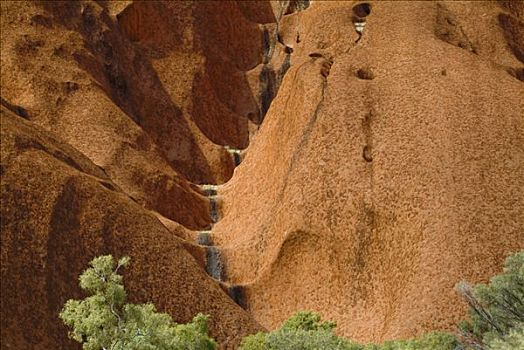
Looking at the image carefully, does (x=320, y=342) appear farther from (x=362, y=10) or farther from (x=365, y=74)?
(x=362, y=10)

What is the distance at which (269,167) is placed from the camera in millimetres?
32188

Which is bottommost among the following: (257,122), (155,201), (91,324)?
(257,122)

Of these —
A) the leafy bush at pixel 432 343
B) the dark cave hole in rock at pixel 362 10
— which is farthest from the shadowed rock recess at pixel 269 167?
the leafy bush at pixel 432 343

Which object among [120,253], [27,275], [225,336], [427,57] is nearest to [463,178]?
[427,57]

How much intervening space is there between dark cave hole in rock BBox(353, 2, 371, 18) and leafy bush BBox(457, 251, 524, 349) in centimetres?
2046

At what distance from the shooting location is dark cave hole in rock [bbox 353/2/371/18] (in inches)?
1496

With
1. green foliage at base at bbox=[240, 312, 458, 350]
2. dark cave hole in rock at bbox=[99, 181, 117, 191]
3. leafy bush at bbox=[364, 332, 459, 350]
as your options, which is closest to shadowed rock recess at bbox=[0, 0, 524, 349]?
dark cave hole in rock at bbox=[99, 181, 117, 191]

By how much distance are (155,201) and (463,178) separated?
40.7ft

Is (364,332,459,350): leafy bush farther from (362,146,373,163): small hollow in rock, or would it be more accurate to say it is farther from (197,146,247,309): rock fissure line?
(362,146,373,163): small hollow in rock

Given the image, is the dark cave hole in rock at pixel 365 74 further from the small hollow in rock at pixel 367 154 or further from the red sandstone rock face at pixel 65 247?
the red sandstone rock face at pixel 65 247

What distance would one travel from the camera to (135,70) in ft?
135

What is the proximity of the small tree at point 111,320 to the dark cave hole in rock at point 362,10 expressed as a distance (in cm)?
2419

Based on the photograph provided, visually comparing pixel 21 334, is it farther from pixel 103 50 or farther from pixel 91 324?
pixel 103 50

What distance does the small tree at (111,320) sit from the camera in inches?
643
